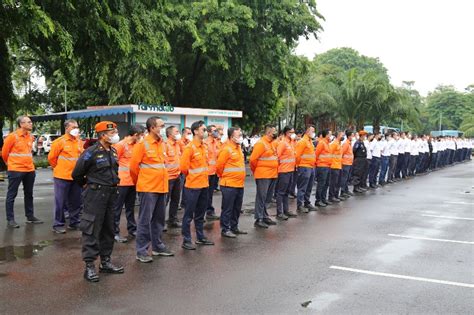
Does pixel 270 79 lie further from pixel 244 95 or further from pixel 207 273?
pixel 207 273

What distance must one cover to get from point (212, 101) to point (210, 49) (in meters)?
5.15

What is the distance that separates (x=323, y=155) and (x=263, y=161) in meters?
3.13

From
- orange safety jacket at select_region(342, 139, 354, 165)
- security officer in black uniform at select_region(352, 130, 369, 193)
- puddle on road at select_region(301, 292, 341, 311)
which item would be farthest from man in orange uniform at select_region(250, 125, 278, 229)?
security officer in black uniform at select_region(352, 130, 369, 193)

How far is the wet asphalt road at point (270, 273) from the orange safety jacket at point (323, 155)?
217cm

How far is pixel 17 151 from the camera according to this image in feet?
30.9

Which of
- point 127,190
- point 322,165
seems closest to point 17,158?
point 127,190

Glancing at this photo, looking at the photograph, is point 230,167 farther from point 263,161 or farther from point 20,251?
point 20,251

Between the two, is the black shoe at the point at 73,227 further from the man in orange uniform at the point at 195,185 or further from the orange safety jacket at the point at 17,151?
the man in orange uniform at the point at 195,185

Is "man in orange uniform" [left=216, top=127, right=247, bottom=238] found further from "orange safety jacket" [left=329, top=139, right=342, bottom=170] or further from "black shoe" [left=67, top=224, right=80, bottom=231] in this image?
"orange safety jacket" [left=329, top=139, right=342, bottom=170]

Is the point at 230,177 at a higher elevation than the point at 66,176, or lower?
higher

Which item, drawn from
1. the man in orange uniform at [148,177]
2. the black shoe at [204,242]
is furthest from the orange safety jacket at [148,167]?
the black shoe at [204,242]

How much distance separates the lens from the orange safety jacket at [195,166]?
7895mm

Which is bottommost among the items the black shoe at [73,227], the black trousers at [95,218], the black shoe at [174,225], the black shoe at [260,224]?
the black shoe at [73,227]

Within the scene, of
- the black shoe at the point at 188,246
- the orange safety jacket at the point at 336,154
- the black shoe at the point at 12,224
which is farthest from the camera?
the orange safety jacket at the point at 336,154
